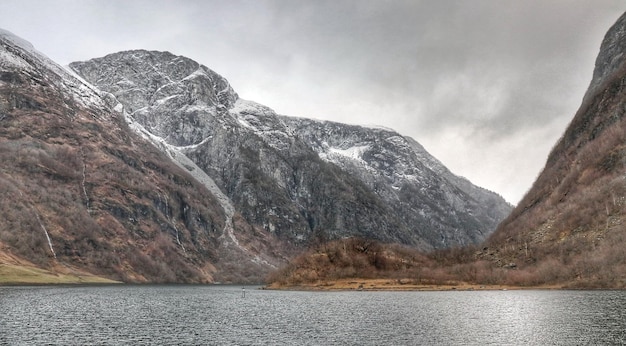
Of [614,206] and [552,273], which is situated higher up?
[614,206]

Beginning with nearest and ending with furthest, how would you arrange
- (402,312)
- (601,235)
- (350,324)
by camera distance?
(350,324) < (402,312) < (601,235)

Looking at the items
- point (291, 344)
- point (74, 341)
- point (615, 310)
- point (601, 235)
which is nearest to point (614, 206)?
point (601, 235)

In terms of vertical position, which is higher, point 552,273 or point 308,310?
point 552,273

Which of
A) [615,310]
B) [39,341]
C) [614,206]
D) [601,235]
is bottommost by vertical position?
[39,341]

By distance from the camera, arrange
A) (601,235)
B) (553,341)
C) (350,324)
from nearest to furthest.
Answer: (553,341), (350,324), (601,235)

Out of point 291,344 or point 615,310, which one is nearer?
point 291,344

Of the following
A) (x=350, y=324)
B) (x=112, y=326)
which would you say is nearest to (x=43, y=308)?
(x=112, y=326)

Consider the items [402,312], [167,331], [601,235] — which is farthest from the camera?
[601,235]

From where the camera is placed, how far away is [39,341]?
65375mm

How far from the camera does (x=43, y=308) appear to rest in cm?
11050

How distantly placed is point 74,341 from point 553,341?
2455 inches

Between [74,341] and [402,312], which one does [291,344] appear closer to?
[74,341]

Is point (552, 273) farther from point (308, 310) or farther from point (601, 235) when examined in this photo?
point (308, 310)

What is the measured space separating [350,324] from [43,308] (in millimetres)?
70109
